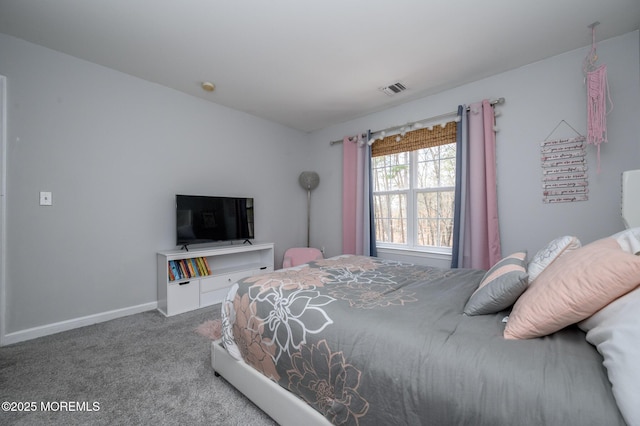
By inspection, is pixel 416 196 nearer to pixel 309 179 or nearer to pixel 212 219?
pixel 309 179

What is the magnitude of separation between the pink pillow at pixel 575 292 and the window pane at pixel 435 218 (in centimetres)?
225

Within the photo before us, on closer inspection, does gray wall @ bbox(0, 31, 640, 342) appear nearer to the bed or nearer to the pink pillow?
the bed

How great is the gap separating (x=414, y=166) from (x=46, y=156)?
384 centimetres

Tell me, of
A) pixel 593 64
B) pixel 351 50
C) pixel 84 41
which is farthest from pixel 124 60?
pixel 593 64

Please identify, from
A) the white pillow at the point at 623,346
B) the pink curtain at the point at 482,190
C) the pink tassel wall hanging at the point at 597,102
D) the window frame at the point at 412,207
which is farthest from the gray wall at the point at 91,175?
the pink tassel wall hanging at the point at 597,102

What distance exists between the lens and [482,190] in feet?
9.00

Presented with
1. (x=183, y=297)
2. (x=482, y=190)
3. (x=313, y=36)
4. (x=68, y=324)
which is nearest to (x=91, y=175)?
(x=68, y=324)

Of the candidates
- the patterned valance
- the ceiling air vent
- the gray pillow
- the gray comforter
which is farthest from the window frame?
the gray pillow

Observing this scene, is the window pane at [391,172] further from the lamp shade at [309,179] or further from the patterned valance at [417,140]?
the lamp shade at [309,179]

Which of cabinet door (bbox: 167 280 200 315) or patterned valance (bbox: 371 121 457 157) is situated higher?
patterned valance (bbox: 371 121 457 157)

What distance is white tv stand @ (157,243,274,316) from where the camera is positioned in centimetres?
274

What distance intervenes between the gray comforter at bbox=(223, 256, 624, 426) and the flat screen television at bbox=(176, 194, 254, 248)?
1.75 m

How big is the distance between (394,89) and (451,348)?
2.93 metres

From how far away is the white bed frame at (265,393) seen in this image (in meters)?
1.15
